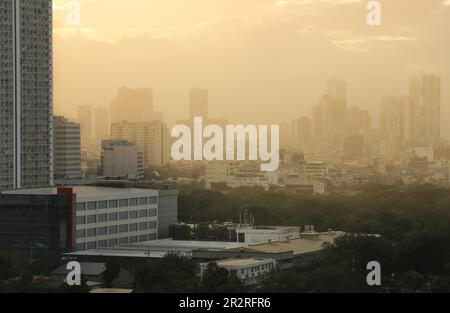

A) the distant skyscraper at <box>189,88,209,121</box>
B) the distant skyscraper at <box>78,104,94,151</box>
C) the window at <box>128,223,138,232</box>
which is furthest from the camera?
the distant skyscraper at <box>78,104,94,151</box>

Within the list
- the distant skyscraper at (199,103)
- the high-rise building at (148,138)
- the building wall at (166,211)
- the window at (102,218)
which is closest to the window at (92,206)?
the window at (102,218)

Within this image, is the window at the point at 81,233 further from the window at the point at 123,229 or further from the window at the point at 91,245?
the window at the point at 123,229

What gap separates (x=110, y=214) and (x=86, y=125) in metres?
8.70

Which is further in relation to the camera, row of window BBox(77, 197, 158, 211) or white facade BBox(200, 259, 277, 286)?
row of window BBox(77, 197, 158, 211)

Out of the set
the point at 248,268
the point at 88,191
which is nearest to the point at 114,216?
the point at 88,191

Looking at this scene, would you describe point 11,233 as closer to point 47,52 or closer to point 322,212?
point 322,212

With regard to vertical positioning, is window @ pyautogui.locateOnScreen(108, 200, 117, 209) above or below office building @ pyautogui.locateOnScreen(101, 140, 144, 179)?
below

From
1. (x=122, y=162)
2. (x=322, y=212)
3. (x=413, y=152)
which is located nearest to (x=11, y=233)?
(x=322, y=212)

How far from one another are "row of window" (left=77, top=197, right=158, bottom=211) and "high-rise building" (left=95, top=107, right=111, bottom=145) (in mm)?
6956

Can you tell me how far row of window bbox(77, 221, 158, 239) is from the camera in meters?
9.98

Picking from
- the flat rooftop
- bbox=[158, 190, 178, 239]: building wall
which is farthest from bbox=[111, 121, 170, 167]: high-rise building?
the flat rooftop

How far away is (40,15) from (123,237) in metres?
6.51

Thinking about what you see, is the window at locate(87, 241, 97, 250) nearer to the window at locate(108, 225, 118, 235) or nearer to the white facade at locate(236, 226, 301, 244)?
the window at locate(108, 225, 118, 235)
